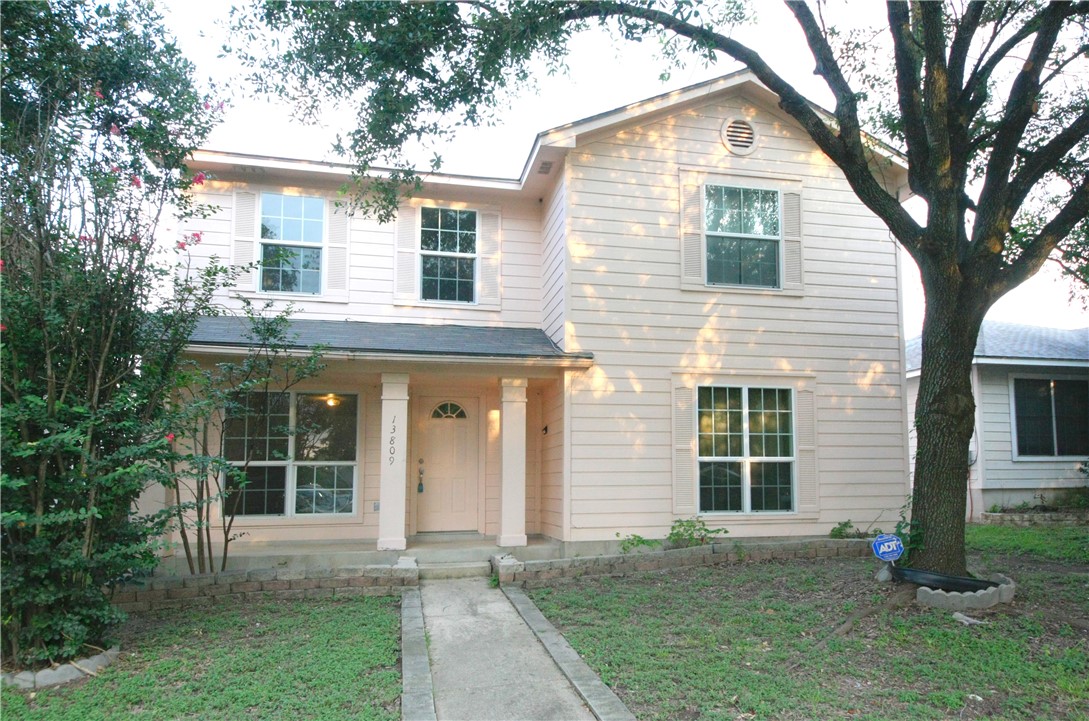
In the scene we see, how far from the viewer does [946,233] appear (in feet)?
22.9

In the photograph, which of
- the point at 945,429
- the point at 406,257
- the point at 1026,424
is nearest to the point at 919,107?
the point at 945,429

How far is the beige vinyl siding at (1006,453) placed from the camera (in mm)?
14695

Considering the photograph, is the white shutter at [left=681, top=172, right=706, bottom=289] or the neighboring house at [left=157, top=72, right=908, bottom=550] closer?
the neighboring house at [left=157, top=72, right=908, bottom=550]

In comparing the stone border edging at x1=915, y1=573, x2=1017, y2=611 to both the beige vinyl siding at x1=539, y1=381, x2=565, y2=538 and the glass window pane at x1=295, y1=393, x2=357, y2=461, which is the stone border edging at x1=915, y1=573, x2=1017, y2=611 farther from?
the glass window pane at x1=295, y1=393, x2=357, y2=461

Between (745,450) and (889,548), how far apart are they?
123 inches

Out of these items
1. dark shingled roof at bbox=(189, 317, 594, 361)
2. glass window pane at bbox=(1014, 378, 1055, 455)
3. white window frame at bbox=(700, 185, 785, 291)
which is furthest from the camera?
glass window pane at bbox=(1014, 378, 1055, 455)

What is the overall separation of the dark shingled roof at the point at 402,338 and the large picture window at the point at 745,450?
6.71 ft

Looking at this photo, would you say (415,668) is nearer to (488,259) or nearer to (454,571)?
(454,571)

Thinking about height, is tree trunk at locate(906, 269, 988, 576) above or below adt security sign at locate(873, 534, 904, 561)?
above

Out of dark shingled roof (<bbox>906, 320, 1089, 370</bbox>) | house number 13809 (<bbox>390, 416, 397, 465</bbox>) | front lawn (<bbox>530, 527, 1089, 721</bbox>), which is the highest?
dark shingled roof (<bbox>906, 320, 1089, 370</bbox>)

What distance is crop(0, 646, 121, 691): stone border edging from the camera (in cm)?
513

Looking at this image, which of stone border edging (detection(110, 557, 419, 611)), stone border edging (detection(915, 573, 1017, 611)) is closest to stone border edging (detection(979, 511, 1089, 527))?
stone border edging (detection(915, 573, 1017, 611))

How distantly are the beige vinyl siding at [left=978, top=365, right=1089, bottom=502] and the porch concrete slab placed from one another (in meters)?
11.7

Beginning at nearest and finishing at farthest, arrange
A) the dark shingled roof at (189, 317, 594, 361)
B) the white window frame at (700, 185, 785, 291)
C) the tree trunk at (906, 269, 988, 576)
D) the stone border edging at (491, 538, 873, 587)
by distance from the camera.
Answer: the tree trunk at (906, 269, 988, 576) → the stone border edging at (491, 538, 873, 587) → the dark shingled roof at (189, 317, 594, 361) → the white window frame at (700, 185, 785, 291)
